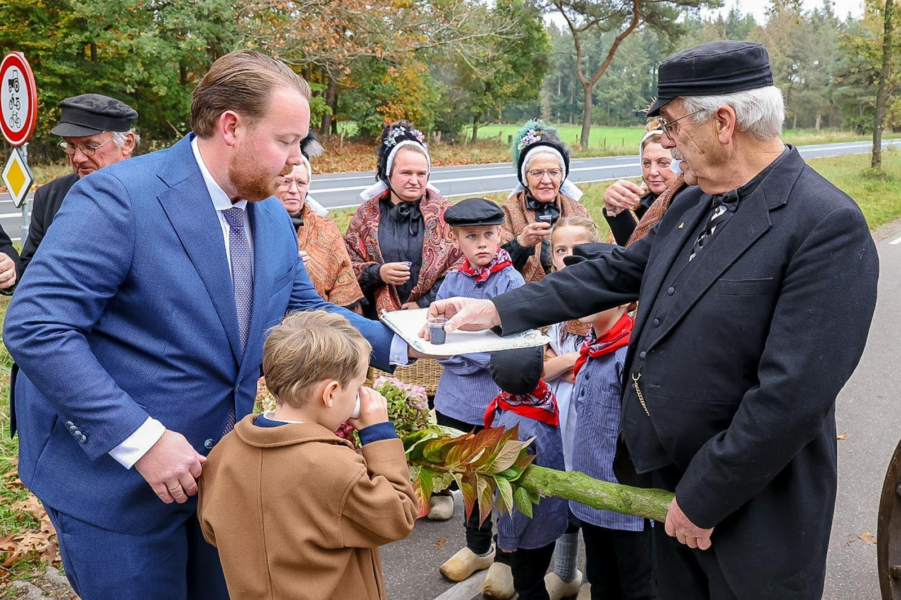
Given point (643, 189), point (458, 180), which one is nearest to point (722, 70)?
point (643, 189)

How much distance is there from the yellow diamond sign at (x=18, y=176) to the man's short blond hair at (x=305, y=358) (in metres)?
5.68

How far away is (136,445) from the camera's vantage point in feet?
6.84

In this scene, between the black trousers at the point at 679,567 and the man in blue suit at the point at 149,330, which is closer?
the man in blue suit at the point at 149,330

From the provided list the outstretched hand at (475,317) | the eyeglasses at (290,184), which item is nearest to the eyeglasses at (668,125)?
the outstretched hand at (475,317)

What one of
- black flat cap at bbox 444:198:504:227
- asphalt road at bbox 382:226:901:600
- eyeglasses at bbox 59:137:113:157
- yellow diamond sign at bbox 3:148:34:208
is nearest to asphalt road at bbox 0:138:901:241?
yellow diamond sign at bbox 3:148:34:208

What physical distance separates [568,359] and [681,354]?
5.31 feet

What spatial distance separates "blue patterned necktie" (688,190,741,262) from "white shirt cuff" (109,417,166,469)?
65.8 inches

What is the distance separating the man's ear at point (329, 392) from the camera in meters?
2.22

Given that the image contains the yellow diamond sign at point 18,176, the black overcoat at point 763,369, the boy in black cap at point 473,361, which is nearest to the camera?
the black overcoat at point 763,369

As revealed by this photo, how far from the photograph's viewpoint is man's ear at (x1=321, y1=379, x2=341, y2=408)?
7.28 ft

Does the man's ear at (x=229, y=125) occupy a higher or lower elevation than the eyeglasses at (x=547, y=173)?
higher

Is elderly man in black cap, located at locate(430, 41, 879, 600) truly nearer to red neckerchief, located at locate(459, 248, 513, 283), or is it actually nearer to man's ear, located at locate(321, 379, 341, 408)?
man's ear, located at locate(321, 379, 341, 408)

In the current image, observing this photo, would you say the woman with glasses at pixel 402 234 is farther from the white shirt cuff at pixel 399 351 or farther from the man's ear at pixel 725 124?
the man's ear at pixel 725 124

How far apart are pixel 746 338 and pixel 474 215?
230cm
